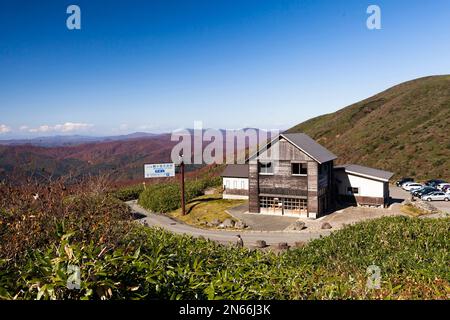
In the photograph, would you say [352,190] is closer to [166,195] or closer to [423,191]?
[423,191]

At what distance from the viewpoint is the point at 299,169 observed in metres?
36.8

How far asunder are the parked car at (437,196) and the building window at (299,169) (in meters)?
19.3

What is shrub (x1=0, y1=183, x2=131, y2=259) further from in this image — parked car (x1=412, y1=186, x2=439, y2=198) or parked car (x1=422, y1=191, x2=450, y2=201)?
parked car (x1=412, y1=186, x2=439, y2=198)

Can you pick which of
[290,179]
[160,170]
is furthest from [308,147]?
[160,170]

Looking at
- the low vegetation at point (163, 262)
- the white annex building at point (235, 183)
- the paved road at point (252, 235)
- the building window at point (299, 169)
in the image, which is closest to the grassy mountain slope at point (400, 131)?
the white annex building at point (235, 183)

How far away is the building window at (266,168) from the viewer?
3794cm

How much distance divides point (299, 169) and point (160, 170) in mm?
18467

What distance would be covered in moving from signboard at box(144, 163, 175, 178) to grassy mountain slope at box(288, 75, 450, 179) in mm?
44909

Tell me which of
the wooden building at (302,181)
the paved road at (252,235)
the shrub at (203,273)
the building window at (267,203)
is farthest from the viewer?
the building window at (267,203)

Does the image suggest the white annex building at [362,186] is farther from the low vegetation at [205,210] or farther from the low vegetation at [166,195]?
the low vegetation at [166,195]

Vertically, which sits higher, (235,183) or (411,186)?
(235,183)
